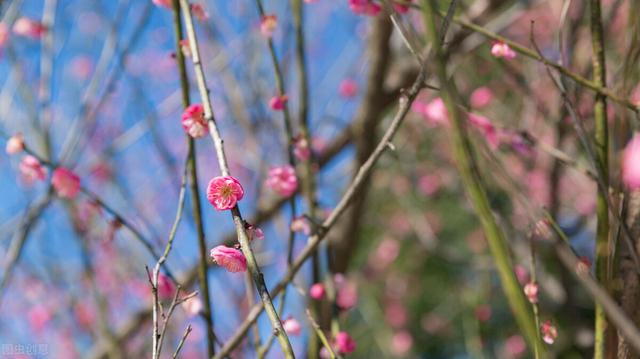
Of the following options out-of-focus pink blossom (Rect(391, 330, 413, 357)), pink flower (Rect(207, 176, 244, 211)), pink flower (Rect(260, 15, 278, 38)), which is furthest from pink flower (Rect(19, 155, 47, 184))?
out-of-focus pink blossom (Rect(391, 330, 413, 357))

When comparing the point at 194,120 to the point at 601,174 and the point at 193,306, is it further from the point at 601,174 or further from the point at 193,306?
the point at 601,174

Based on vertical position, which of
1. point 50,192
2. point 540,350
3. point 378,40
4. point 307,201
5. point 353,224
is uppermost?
point 378,40

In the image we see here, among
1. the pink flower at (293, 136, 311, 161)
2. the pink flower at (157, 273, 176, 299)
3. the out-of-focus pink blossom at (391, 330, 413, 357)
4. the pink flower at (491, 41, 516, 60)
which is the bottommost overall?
the pink flower at (157, 273, 176, 299)

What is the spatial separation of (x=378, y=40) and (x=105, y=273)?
2.72 m

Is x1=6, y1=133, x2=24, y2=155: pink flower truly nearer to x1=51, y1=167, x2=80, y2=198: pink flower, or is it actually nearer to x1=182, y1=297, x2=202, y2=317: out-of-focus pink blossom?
x1=51, y1=167, x2=80, y2=198: pink flower

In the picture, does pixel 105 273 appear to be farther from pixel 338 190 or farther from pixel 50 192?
pixel 50 192

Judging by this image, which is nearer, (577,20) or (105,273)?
(577,20)

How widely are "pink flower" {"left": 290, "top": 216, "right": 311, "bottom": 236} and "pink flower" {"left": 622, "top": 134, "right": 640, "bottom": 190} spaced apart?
0.63 m

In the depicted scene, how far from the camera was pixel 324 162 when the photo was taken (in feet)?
9.80

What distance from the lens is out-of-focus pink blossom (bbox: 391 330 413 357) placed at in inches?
173

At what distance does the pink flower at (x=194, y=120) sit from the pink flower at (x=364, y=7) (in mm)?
445

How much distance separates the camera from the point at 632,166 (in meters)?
1.14

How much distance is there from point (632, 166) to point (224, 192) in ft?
2.24

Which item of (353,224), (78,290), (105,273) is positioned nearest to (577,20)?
(353,224)
